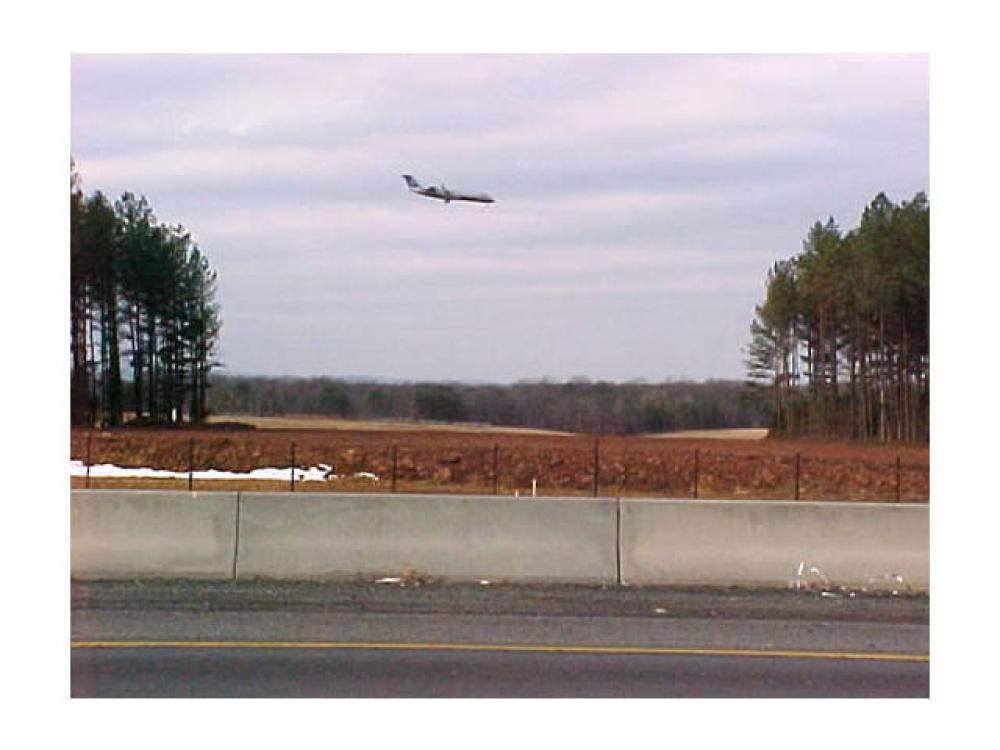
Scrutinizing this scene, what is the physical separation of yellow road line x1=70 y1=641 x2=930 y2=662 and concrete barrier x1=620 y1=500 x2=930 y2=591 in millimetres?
2794

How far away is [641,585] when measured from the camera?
12320mm

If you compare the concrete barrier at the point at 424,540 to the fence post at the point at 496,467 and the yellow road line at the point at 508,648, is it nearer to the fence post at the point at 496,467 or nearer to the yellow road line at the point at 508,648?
the yellow road line at the point at 508,648

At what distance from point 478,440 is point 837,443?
20.1 feet

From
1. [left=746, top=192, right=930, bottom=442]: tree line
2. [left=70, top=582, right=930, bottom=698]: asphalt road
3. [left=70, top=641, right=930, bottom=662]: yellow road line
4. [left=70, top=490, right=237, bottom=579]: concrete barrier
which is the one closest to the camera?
[left=70, top=582, right=930, bottom=698]: asphalt road

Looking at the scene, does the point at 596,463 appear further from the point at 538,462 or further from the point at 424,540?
the point at 424,540

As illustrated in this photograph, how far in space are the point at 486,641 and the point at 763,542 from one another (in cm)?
372

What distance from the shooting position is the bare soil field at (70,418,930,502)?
886 inches

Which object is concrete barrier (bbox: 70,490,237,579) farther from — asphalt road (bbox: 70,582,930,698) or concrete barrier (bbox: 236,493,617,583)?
asphalt road (bbox: 70,582,930,698)

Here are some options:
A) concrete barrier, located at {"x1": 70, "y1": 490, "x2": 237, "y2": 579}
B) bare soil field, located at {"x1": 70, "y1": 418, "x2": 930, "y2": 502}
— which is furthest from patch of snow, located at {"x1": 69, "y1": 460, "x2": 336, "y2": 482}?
concrete barrier, located at {"x1": 70, "y1": 490, "x2": 237, "y2": 579}

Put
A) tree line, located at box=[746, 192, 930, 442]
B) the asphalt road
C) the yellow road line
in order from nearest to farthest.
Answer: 1. the asphalt road
2. the yellow road line
3. tree line, located at box=[746, 192, 930, 442]

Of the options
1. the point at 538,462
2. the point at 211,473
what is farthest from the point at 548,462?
the point at 211,473

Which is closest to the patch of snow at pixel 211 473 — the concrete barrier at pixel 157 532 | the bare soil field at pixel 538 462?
the bare soil field at pixel 538 462

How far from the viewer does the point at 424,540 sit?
12484 mm

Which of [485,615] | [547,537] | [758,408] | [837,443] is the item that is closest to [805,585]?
[547,537]
